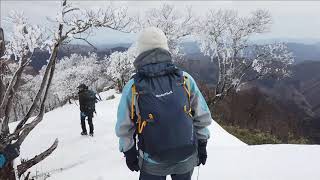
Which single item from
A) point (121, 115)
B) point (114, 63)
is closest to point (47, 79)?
point (121, 115)

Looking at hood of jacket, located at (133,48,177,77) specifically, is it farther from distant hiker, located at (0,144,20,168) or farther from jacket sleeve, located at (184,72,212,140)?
distant hiker, located at (0,144,20,168)

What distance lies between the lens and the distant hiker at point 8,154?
357cm

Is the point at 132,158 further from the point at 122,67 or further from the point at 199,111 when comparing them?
the point at 122,67

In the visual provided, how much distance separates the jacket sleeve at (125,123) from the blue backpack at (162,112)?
54 mm

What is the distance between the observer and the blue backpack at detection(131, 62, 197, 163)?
2.87 metres

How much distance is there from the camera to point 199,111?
3182mm

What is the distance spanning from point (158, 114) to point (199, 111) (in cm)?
47

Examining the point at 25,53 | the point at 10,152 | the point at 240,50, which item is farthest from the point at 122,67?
the point at 10,152

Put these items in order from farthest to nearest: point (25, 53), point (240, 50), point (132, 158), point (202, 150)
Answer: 1. point (240, 50)
2. point (25, 53)
3. point (202, 150)
4. point (132, 158)

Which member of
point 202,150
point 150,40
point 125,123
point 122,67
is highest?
point 150,40

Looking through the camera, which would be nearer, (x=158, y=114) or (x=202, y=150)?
(x=158, y=114)

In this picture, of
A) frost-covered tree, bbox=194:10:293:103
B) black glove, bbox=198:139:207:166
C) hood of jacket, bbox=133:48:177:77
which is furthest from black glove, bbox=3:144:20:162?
frost-covered tree, bbox=194:10:293:103

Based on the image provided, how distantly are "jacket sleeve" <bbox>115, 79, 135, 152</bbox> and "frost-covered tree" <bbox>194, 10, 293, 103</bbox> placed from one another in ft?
95.1

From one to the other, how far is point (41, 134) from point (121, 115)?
1417cm
